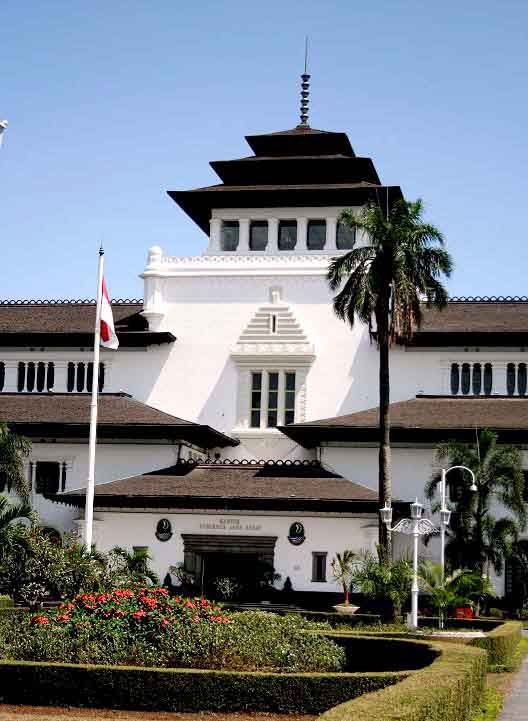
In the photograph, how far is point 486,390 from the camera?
54469mm

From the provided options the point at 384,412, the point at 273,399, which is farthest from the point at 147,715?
the point at 273,399

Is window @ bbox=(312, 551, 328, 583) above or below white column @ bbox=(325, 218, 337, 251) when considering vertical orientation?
below

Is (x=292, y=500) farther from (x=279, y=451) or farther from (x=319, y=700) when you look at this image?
(x=319, y=700)

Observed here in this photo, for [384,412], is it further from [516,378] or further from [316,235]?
[316,235]

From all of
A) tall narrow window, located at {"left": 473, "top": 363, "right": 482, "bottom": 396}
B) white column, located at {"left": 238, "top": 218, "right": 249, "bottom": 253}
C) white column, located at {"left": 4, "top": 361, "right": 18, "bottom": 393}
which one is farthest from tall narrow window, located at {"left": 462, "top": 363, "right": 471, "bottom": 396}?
white column, located at {"left": 4, "top": 361, "right": 18, "bottom": 393}

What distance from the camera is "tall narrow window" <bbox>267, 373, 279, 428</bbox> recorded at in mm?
55750

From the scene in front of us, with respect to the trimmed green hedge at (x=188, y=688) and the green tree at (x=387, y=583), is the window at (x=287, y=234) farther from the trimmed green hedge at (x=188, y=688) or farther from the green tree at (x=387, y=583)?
the trimmed green hedge at (x=188, y=688)

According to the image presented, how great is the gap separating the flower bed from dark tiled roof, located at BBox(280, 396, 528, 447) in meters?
26.2

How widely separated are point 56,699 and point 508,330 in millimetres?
36739

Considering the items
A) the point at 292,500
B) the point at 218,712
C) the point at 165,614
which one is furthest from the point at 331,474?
the point at 218,712

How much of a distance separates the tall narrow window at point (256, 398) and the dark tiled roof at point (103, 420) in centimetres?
150

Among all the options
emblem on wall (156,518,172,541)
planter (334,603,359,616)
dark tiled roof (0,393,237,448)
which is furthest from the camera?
dark tiled roof (0,393,237,448)

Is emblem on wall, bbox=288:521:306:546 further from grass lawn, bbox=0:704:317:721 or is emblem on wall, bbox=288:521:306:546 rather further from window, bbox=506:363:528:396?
grass lawn, bbox=0:704:317:721

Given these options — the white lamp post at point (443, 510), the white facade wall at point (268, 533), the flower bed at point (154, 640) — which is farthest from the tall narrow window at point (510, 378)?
the flower bed at point (154, 640)
